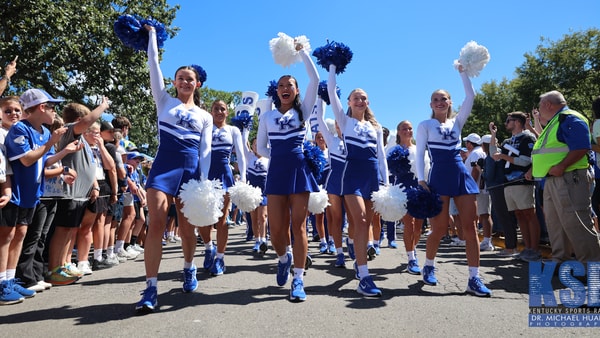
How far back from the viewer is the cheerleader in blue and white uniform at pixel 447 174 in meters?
4.48

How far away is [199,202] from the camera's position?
3666mm

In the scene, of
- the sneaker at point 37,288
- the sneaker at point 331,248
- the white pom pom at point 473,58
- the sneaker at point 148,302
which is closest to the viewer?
the sneaker at point 148,302

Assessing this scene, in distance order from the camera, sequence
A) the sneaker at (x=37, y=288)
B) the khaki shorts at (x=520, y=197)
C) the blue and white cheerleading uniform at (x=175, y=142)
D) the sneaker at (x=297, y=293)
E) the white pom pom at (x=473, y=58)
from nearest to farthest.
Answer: the blue and white cheerleading uniform at (x=175, y=142) → the sneaker at (x=297, y=293) → the sneaker at (x=37, y=288) → the white pom pom at (x=473, y=58) → the khaki shorts at (x=520, y=197)

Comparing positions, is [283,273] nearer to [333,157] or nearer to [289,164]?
[289,164]

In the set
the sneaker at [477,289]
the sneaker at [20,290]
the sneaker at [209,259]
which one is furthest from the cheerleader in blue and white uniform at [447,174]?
the sneaker at [20,290]

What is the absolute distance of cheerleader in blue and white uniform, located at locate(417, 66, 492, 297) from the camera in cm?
448

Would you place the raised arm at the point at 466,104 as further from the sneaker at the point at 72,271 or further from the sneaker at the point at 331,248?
the sneaker at the point at 72,271

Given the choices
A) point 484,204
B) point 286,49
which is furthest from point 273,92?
point 484,204

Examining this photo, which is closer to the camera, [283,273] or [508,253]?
[283,273]

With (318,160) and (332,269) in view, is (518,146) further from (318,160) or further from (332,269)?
(318,160)

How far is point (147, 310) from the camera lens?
3525 millimetres

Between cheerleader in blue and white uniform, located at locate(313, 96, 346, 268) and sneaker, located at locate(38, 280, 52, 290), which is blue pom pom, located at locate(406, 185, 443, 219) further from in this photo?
sneaker, located at locate(38, 280, 52, 290)

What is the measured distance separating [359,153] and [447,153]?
102 centimetres

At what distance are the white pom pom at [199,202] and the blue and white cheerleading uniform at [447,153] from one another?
2462mm
